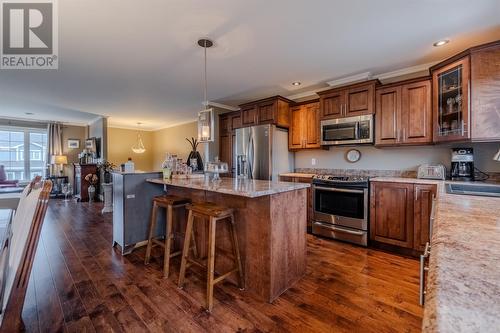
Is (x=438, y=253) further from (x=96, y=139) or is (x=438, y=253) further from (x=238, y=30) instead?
(x=96, y=139)

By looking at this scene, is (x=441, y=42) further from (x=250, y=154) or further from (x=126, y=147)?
(x=126, y=147)

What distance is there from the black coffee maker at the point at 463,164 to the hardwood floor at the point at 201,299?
114 cm

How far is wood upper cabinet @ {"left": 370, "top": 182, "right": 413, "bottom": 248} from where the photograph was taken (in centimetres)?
268

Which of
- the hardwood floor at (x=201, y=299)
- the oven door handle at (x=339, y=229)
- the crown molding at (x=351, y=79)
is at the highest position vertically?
the crown molding at (x=351, y=79)

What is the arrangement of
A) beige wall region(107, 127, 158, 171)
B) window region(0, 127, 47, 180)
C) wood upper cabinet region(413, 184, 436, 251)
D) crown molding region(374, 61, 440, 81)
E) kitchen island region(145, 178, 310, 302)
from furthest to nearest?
beige wall region(107, 127, 158, 171)
window region(0, 127, 47, 180)
crown molding region(374, 61, 440, 81)
wood upper cabinet region(413, 184, 436, 251)
kitchen island region(145, 178, 310, 302)

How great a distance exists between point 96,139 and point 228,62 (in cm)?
570

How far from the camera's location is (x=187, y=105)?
502cm

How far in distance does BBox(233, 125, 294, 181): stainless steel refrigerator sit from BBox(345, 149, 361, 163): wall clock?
1.02 meters

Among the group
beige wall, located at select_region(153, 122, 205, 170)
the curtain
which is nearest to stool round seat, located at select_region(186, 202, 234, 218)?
beige wall, located at select_region(153, 122, 205, 170)

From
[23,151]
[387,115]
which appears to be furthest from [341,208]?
[23,151]

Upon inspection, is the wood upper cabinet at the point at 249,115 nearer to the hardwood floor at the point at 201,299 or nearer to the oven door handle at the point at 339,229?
the oven door handle at the point at 339,229

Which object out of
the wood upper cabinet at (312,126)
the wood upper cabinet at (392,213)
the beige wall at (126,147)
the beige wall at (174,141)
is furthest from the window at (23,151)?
the wood upper cabinet at (392,213)

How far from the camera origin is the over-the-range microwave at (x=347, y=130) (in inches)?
124

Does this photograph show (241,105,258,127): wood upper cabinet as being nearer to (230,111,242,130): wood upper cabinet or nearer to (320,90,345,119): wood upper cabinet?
(230,111,242,130): wood upper cabinet
